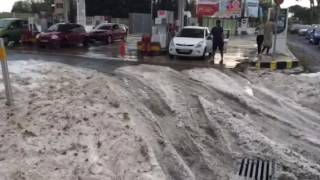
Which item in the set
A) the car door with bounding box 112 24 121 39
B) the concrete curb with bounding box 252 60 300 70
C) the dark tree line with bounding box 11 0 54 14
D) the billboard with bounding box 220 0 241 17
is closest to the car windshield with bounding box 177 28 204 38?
the concrete curb with bounding box 252 60 300 70

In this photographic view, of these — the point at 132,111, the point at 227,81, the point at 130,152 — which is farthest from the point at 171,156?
the point at 227,81

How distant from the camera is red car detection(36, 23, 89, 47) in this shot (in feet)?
83.6

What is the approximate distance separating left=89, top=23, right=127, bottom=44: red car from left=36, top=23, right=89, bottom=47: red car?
2471mm

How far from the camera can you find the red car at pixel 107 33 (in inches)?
1246

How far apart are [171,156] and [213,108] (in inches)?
118

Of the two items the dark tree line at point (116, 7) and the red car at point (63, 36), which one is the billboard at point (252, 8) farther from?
the red car at point (63, 36)

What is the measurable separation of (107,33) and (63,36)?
6628 mm

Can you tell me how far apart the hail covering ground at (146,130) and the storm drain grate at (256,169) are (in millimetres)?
152

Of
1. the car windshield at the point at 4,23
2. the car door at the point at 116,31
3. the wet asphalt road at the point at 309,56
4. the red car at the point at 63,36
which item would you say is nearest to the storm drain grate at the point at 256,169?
the wet asphalt road at the point at 309,56

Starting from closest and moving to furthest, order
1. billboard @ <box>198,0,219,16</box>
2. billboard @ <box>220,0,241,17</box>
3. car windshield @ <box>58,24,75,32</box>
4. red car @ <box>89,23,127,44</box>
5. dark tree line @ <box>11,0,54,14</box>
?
car windshield @ <box>58,24,75,32</box> → red car @ <box>89,23,127,44</box> → billboard @ <box>198,0,219,16</box> → billboard @ <box>220,0,241,17</box> → dark tree line @ <box>11,0,54,14</box>

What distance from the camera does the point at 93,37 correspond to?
31.4m

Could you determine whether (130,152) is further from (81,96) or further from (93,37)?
(93,37)

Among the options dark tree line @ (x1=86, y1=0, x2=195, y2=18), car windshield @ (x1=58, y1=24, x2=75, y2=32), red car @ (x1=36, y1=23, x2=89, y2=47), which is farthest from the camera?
dark tree line @ (x1=86, y1=0, x2=195, y2=18)

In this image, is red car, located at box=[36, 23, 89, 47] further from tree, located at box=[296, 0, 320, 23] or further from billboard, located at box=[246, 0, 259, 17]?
tree, located at box=[296, 0, 320, 23]
